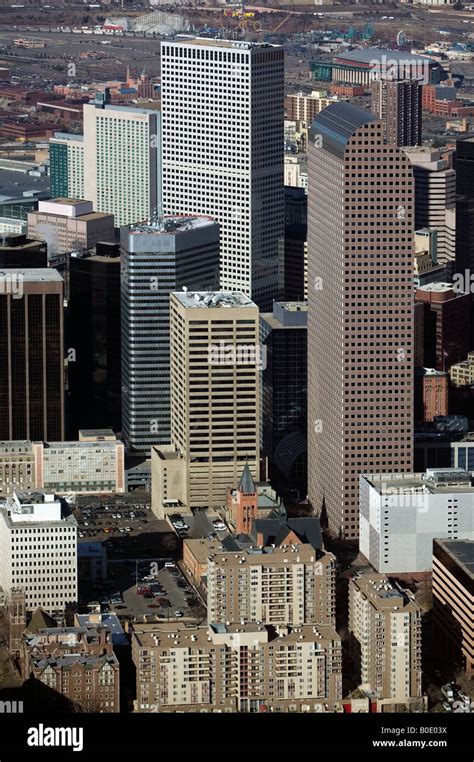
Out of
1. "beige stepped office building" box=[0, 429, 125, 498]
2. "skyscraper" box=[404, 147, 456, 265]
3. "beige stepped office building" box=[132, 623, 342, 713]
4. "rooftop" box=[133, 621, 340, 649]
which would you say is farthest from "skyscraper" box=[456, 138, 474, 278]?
"beige stepped office building" box=[132, 623, 342, 713]

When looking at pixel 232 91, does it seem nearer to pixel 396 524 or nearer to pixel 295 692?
pixel 396 524

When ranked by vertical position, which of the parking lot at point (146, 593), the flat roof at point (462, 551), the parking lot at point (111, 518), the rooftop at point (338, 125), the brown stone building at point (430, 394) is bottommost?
the parking lot at point (111, 518)

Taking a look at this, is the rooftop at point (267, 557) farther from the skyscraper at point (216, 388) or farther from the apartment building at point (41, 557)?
the skyscraper at point (216, 388)

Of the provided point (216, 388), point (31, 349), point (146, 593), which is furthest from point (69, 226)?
point (146, 593)

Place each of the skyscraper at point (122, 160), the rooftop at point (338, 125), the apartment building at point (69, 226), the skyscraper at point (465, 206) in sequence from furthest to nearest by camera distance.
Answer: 1. the skyscraper at point (122, 160)
2. the skyscraper at point (465, 206)
3. the apartment building at point (69, 226)
4. the rooftop at point (338, 125)

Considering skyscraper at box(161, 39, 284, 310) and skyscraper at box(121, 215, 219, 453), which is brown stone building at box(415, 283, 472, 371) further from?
skyscraper at box(121, 215, 219, 453)

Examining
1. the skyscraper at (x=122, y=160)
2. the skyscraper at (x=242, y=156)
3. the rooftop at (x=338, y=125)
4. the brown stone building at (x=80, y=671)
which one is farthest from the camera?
the skyscraper at (x=122, y=160)

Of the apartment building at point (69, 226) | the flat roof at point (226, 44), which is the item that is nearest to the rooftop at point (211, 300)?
the flat roof at point (226, 44)

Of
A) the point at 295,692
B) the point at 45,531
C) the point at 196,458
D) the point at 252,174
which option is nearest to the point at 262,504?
the point at 196,458
